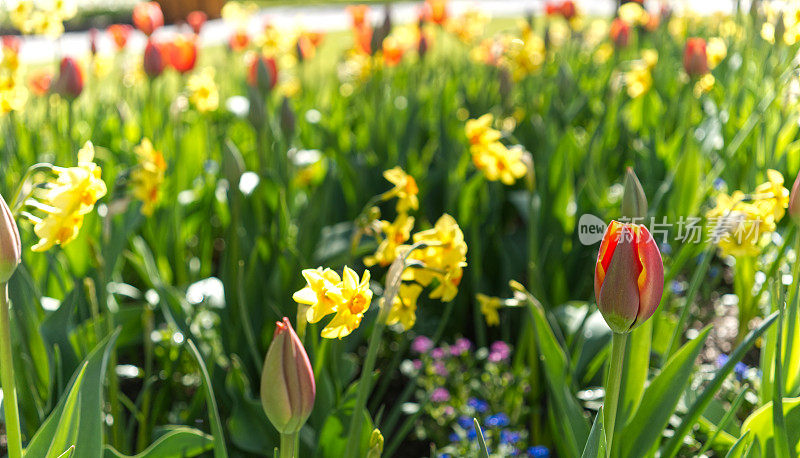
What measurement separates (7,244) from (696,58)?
199 centimetres

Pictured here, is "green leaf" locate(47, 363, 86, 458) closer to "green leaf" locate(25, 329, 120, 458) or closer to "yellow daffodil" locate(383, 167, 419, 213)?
"green leaf" locate(25, 329, 120, 458)

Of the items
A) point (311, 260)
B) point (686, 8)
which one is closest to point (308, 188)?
point (311, 260)

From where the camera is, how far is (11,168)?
7.09 feet

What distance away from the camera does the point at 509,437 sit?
52.4 inches

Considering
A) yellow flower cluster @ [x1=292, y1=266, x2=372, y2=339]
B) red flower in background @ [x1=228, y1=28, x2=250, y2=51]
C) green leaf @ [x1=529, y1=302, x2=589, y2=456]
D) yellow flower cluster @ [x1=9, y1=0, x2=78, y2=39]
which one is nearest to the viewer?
yellow flower cluster @ [x1=292, y1=266, x2=372, y2=339]

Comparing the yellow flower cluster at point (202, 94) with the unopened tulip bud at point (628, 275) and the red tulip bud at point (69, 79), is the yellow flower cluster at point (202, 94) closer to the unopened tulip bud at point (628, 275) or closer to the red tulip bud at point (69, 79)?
the red tulip bud at point (69, 79)

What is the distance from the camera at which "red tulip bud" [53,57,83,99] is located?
2.09m

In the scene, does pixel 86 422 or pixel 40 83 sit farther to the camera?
pixel 40 83

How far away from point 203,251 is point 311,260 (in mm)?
489

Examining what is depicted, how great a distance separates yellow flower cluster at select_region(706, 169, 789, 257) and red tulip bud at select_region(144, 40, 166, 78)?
74.4 inches

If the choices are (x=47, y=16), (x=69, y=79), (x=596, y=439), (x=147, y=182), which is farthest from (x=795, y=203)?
(x=47, y=16)

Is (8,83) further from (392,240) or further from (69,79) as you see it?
(392,240)

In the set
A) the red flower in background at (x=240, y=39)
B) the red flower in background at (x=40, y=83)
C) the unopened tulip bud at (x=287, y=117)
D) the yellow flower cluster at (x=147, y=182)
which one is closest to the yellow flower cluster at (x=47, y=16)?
the red flower in background at (x=40, y=83)

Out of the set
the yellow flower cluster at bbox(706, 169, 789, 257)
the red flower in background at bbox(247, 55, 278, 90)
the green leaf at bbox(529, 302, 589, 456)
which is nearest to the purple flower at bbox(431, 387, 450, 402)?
the green leaf at bbox(529, 302, 589, 456)
